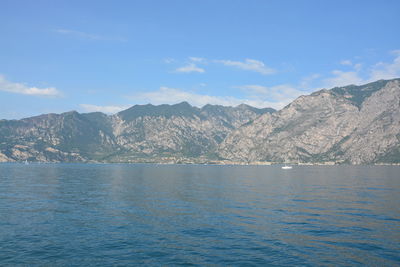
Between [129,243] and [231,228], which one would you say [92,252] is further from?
[231,228]

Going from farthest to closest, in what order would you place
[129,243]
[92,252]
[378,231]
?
[378,231], [129,243], [92,252]

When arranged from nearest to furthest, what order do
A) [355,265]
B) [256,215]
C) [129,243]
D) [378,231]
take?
[355,265]
[129,243]
[378,231]
[256,215]

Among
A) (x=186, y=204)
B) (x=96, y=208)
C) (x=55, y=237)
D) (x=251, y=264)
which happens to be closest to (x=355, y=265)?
(x=251, y=264)

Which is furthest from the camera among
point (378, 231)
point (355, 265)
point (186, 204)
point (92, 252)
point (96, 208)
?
point (186, 204)

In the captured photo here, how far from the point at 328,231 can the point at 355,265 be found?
1601cm

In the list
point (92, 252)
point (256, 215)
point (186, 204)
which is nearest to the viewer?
point (92, 252)

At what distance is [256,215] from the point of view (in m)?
63.7

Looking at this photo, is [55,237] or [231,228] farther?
[231,228]

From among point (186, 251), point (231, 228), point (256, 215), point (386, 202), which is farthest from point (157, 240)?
point (386, 202)

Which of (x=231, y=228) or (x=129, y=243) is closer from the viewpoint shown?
(x=129, y=243)

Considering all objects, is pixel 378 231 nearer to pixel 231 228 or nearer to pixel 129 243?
pixel 231 228

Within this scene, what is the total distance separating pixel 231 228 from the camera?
172 feet

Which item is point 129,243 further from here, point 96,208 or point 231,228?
point 96,208

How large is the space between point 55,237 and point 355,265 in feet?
129
